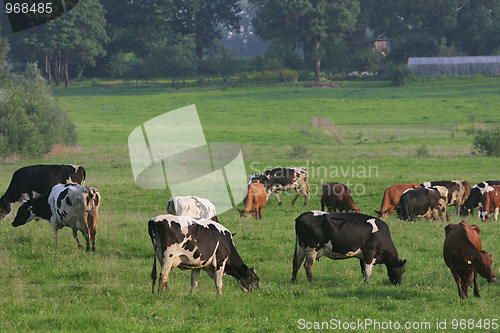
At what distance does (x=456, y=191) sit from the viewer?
2548 centimetres

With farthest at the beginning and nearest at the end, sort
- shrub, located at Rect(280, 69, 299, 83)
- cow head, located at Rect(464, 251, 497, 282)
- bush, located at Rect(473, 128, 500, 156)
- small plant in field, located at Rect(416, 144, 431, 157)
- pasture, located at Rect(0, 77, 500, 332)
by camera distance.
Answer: shrub, located at Rect(280, 69, 299, 83), bush, located at Rect(473, 128, 500, 156), small plant in field, located at Rect(416, 144, 431, 157), cow head, located at Rect(464, 251, 497, 282), pasture, located at Rect(0, 77, 500, 332)

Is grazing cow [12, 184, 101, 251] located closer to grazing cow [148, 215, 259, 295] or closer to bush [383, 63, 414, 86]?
grazing cow [148, 215, 259, 295]

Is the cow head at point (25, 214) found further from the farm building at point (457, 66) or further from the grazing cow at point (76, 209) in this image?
the farm building at point (457, 66)

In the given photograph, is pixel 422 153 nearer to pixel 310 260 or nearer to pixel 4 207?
pixel 4 207

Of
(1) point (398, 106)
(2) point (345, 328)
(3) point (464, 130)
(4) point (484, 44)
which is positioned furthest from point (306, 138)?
(4) point (484, 44)

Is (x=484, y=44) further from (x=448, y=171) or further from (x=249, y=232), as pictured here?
(x=249, y=232)

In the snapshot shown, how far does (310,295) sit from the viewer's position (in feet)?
41.9

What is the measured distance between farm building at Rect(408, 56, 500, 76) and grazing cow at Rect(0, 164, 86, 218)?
81.8 m

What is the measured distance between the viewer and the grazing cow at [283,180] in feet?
97.7

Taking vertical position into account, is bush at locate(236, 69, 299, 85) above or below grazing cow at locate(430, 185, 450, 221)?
above

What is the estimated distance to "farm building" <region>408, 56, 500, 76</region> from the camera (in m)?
97.9

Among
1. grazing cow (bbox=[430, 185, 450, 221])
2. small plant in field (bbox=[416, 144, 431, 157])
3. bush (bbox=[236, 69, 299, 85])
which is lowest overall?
small plant in field (bbox=[416, 144, 431, 157])

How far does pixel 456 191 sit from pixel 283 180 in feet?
26.9

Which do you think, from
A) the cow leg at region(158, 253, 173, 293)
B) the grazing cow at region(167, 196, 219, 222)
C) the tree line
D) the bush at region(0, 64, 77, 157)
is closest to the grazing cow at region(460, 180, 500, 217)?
the grazing cow at region(167, 196, 219, 222)
